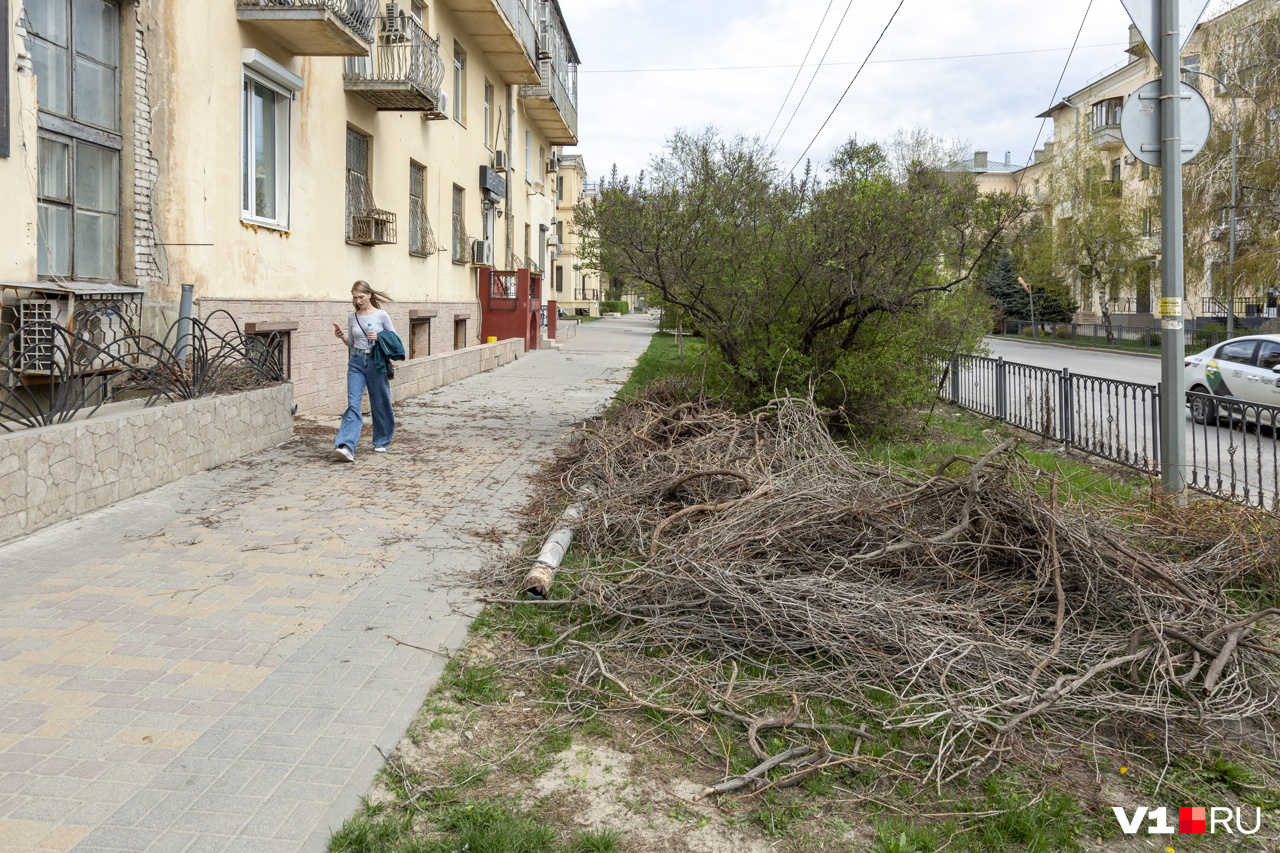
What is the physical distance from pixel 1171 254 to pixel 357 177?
12.3 meters

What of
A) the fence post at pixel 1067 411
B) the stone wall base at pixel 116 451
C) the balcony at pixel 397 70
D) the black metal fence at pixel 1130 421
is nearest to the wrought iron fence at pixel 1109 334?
the black metal fence at pixel 1130 421

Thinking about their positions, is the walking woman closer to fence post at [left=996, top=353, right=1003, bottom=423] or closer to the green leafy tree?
the green leafy tree

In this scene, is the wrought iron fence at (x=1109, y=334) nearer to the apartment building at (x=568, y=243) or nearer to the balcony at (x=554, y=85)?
the balcony at (x=554, y=85)

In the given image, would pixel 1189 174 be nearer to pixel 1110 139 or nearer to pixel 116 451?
pixel 1110 139

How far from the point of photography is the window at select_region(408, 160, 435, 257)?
18688 millimetres

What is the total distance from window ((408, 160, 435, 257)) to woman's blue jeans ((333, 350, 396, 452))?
8.71 meters

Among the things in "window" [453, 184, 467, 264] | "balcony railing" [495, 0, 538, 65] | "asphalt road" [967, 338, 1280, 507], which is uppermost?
"balcony railing" [495, 0, 538, 65]

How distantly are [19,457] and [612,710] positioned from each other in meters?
4.59

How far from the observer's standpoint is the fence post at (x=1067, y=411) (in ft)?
37.0

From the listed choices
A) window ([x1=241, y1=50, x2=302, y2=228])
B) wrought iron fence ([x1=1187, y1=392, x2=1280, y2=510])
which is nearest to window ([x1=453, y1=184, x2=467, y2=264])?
window ([x1=241, y1=50, x2=302, y2=228])

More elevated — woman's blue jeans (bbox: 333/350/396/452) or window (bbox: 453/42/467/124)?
window (bbox: 453/42/467/124)

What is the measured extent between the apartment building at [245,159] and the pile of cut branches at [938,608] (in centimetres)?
607

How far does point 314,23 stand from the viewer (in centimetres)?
1170

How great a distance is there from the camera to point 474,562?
6.41 meters
